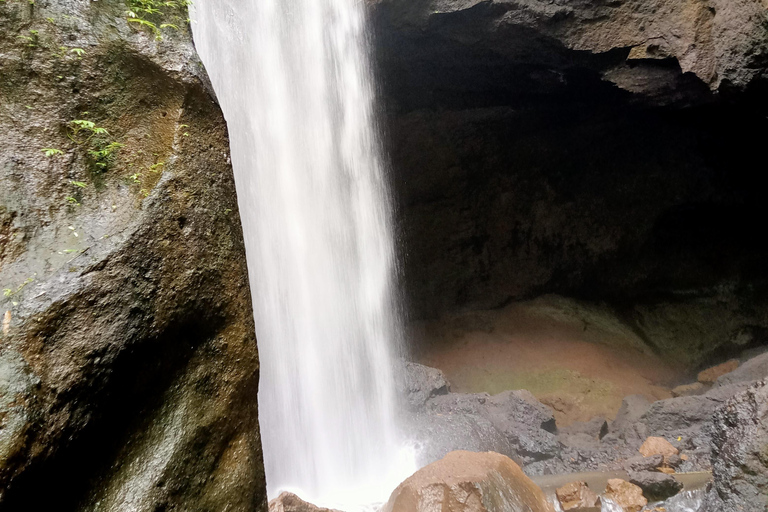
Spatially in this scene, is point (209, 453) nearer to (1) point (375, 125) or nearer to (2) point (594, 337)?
(1) point (375, 125)

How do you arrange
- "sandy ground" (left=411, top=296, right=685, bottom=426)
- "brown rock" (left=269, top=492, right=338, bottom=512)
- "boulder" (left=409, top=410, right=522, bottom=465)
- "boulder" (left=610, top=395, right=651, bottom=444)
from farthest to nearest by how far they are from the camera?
"sandy ground" (left=411, top=296, right=685, bottom=426), "boulder" (left=610, top=395, right=651, bottom=444), "boulder" (left=409, top=410, right=522, bottom=465), "brown rock" (left=269, top=492, right=338, bottom=512)

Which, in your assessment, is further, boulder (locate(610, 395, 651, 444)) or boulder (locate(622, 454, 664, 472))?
boulder (locate(610, 395, 651, 444))

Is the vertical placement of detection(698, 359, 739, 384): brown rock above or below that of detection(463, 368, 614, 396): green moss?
above

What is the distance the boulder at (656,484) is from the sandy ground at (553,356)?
3601 mm

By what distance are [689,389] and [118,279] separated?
32.9 ft

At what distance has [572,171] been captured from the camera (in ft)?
35.1

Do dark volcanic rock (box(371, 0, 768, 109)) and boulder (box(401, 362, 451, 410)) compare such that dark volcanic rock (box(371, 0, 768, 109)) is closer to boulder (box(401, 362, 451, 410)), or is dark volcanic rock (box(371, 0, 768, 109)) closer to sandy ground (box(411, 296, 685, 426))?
sandy ground (box(411, 296, 685, 426))

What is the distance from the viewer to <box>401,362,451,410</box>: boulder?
845cm

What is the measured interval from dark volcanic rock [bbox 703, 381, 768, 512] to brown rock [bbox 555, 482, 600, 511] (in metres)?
1.08

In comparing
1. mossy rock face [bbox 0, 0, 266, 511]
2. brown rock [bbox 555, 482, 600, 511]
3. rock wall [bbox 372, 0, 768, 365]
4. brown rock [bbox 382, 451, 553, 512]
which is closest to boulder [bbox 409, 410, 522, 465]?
brown rock [bbox 555, 482, 600, 511]

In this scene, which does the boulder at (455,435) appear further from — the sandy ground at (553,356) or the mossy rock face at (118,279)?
the mossy rock face at (118,279)

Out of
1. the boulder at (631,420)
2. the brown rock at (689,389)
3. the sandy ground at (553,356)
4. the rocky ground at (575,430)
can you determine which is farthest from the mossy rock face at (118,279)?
the brown rock at (689,389)

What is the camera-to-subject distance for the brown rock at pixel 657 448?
6.44 metres

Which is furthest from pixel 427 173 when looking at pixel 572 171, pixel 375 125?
pixel 572 171
